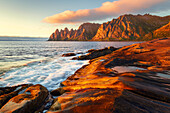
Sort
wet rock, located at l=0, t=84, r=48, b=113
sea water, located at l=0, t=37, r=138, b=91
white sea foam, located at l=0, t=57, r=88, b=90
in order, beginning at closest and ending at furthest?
wet rock, located at l=0, t=84, r=48, b=113 → white sea foam, located at l=0, t=57, r=88, b=90 → sea water, located at l=0, t=37, r=138, b=91

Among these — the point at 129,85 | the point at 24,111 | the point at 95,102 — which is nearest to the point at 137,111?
the point at 95,102

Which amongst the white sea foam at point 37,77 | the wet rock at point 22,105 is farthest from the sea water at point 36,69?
the wet rock at point 22,105

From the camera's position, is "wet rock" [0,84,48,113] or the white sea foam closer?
"wet rock" [0,84,48,113]

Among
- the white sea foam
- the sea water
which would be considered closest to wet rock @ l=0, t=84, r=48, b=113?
the sea water

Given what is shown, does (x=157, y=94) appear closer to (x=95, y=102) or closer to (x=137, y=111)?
(x=137, y=111)

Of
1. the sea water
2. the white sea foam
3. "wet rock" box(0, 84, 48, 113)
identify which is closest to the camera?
"wet rock" box(0, 84, 48, 113)

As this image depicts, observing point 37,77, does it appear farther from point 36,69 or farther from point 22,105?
point 22,105

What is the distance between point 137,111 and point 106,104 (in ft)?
3.16

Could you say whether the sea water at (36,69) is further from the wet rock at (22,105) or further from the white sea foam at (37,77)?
the wet rock at (22,105)

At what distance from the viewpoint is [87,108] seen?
3.27 m

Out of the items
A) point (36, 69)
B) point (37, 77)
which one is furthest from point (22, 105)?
point (36, 69)

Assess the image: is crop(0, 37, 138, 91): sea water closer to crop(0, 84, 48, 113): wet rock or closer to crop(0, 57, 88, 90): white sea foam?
crop(0, 57, 88, 90): white sea foam

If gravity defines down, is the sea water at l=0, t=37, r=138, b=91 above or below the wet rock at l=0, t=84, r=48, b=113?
below

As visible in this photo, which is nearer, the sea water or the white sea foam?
the white sea foam
